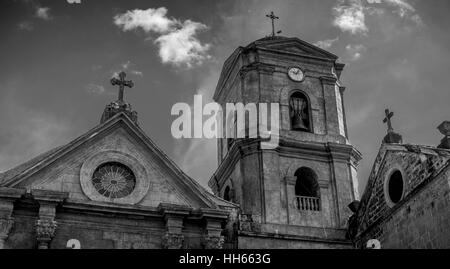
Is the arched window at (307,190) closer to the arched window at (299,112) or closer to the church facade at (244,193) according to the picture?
the church facade at (244,193)

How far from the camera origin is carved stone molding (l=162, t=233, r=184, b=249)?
1928 centimetres

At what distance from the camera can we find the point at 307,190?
25656 mm

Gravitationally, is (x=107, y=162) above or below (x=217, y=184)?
below

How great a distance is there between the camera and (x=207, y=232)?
19797 mm

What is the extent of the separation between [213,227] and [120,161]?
3.57 meters

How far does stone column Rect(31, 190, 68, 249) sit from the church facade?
3 centimetres

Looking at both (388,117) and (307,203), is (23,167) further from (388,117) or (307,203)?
(388,117)

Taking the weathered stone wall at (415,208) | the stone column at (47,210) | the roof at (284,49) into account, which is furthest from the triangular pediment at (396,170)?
the stone column at (47,210)

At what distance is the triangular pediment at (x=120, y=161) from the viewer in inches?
763

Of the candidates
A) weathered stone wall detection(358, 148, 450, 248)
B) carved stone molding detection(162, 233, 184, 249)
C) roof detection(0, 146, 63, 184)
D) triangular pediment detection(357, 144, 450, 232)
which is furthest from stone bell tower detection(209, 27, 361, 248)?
roof detection(0, 146, 63, 184)
